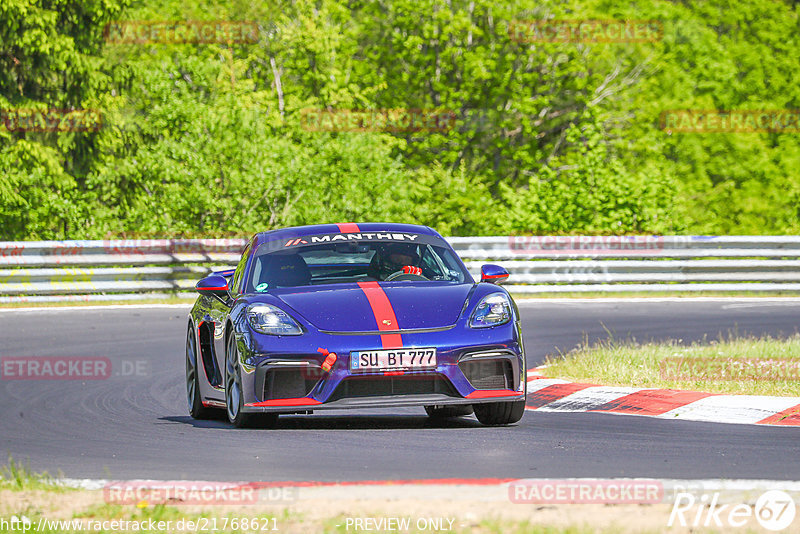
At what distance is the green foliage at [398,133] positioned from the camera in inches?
1013

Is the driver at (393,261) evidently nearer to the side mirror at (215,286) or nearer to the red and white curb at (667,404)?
the side mirror at (215,286)

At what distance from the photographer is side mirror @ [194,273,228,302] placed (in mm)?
9102

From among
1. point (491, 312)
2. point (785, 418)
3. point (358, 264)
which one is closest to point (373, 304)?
point (491, 312)

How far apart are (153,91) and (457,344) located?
20273 millimetres

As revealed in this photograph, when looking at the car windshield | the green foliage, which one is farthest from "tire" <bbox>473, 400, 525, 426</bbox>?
the green foliage

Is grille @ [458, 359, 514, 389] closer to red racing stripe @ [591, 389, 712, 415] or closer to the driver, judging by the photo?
the driver

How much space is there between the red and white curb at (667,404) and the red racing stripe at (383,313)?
6.75 ft

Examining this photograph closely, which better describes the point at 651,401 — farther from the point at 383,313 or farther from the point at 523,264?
the point at 523,264

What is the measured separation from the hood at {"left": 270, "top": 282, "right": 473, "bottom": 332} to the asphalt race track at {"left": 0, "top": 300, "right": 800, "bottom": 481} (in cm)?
66

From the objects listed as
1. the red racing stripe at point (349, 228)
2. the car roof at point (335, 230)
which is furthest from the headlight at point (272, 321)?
the red racing stripe at point (349, 228)

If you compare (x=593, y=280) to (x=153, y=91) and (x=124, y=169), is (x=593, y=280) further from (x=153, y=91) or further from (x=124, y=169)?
(x=124, y=169)

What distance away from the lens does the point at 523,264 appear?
21.3 m

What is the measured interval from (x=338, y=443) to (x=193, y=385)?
2.43 meters

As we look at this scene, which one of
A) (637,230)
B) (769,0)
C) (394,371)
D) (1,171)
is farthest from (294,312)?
(769,0)
